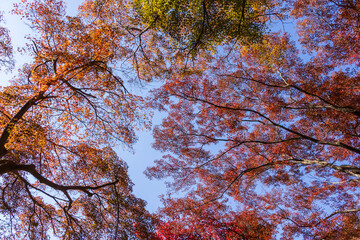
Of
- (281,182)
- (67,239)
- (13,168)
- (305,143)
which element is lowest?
(67,239)

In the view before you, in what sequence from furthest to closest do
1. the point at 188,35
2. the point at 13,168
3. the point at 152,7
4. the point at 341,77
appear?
the point at 341,77 → the point at 188,35 → the point at 152,7 → the point at 13,168

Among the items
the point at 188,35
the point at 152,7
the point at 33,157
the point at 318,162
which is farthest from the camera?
the point at 33,157

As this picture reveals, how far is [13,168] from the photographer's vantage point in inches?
194

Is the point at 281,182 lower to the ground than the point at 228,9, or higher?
lower

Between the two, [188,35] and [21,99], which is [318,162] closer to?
[188,35]

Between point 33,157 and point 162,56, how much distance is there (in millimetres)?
6333

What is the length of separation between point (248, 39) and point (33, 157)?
338 inches

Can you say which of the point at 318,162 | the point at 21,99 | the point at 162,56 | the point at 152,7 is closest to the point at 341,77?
the point at 318,162

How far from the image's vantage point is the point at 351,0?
7.67 m

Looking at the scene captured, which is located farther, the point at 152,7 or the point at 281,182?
the point at 281,182

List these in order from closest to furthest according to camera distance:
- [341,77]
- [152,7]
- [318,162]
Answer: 1. [152,7]
2. [318,162]
3. [341,77]

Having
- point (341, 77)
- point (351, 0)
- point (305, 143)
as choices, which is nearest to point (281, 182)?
point (305, 143)

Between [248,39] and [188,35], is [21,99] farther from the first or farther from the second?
[248,39]

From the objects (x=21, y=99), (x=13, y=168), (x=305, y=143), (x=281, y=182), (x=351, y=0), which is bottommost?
(x=13, y=168)
